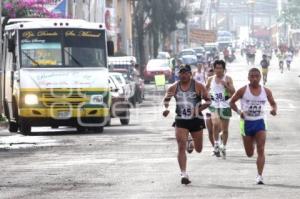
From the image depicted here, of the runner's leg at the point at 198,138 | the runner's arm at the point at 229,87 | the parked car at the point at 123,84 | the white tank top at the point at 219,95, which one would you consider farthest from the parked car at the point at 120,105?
the runner's leg at the point at 198,138

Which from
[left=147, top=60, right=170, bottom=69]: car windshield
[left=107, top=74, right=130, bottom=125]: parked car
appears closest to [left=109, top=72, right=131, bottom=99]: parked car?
[left=107, top=74, right=130, bottom=125]: parked car

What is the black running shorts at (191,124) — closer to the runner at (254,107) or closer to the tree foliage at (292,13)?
the runner at (254,107)

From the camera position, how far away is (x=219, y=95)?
2116cm

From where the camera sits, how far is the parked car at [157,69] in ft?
229

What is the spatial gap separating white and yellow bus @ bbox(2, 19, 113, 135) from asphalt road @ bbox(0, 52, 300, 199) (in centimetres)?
55

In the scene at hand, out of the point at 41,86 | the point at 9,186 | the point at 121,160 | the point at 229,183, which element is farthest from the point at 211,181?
the point at 41,86

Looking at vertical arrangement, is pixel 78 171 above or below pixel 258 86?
below

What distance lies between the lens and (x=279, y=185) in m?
15.2

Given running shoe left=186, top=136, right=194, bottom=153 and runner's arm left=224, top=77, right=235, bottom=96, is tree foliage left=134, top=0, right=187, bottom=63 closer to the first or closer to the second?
runner's arm left=224, top=77, right=235, bottom=96

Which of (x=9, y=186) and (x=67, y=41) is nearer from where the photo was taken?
(x=9, y=186)

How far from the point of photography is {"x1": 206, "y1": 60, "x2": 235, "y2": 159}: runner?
20750mm

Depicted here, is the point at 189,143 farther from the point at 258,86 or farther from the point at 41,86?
the point at 41,86

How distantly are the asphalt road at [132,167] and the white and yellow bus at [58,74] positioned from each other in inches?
21.5

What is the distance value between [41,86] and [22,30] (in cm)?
174
